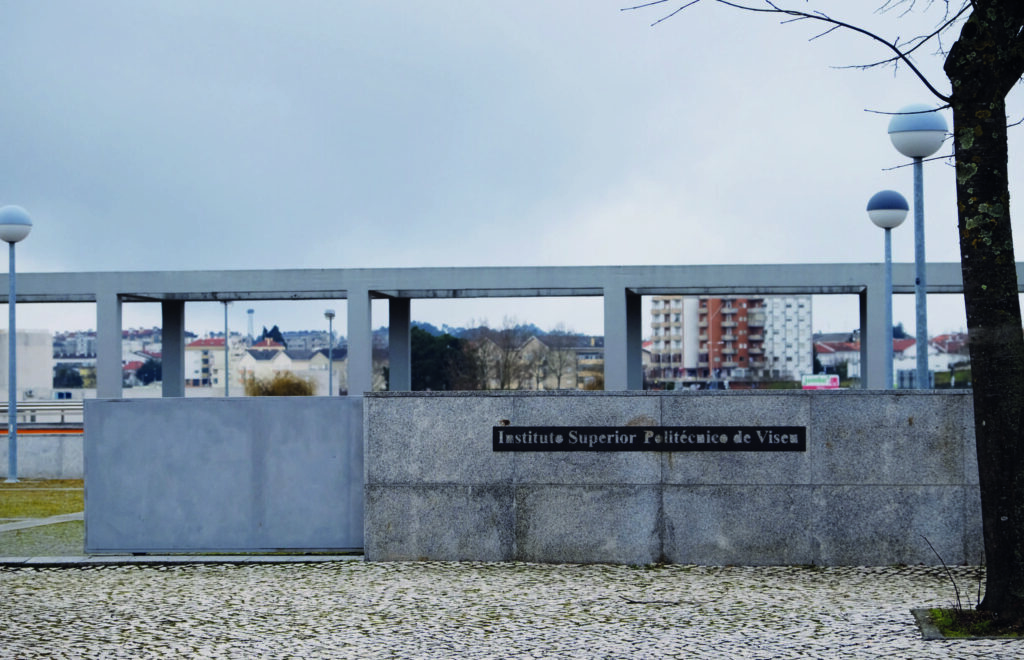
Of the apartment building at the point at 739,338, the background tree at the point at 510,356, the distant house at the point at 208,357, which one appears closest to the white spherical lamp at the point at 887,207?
the background tree at the point at 510,356

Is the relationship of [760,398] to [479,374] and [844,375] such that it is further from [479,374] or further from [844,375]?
[844,375]

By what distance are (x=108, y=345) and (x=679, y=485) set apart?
1991 centimetres

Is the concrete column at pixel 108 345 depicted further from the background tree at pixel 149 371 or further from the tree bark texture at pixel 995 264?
the background tree at pixel 149 371

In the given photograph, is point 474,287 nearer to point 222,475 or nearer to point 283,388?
point 222,475

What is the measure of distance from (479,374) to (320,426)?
170 feet

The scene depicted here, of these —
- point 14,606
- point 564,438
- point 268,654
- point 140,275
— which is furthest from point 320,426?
point 140,275

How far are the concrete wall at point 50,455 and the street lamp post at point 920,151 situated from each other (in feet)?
51.1

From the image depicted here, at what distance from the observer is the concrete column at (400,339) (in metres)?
29.3

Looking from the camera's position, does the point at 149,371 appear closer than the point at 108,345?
No

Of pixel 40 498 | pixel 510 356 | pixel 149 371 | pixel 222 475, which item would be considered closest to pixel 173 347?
pixel 40 498

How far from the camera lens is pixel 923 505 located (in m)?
10.4

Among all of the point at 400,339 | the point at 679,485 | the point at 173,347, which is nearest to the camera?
the point at 679,485

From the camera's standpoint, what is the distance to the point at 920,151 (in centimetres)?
1278

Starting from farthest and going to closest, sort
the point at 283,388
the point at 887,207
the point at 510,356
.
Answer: the point at 283,388, the point at 510,356, the point at 887,207
